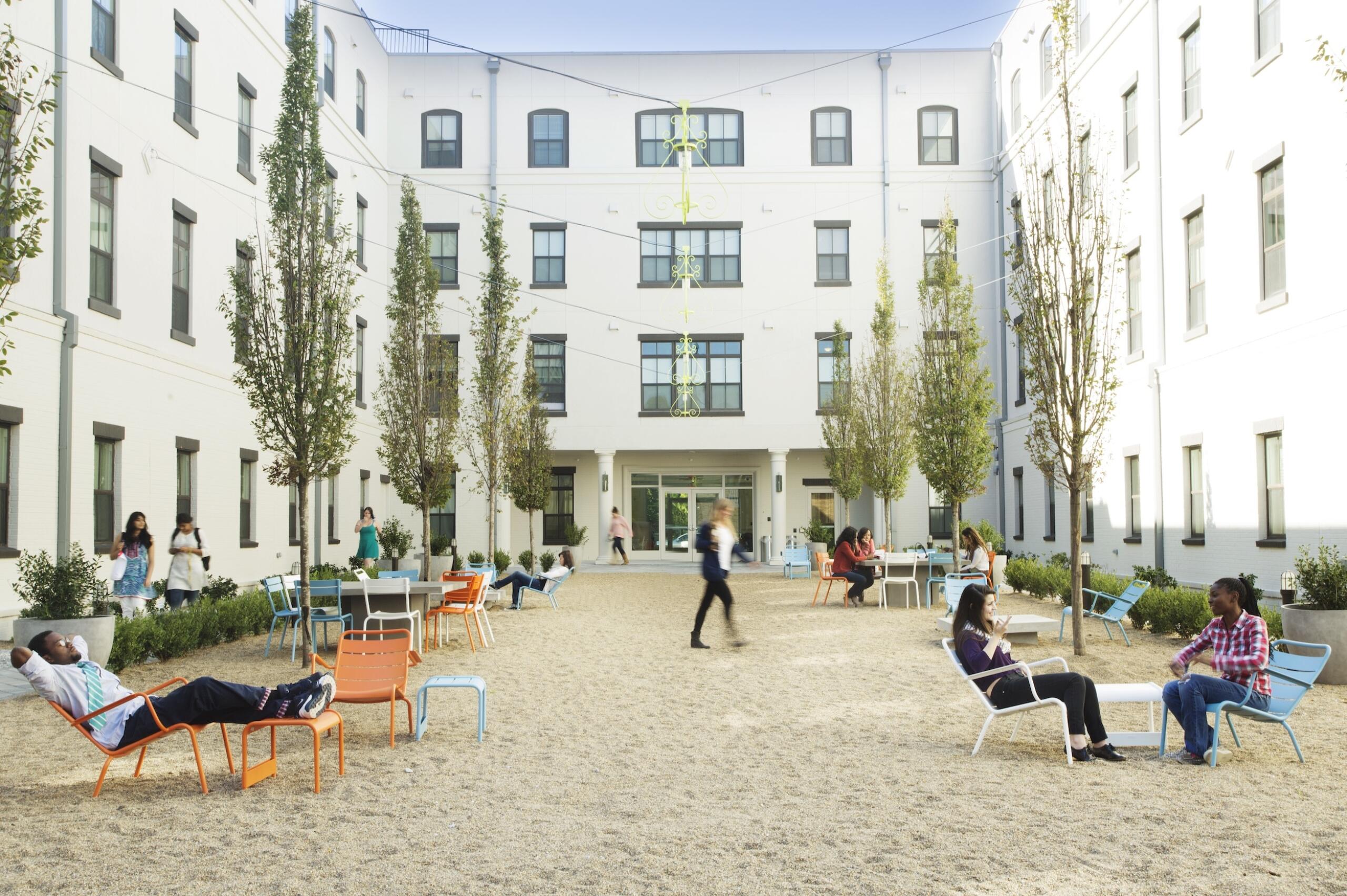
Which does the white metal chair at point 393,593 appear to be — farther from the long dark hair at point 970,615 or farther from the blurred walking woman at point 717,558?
the long dark hair at point 970,615

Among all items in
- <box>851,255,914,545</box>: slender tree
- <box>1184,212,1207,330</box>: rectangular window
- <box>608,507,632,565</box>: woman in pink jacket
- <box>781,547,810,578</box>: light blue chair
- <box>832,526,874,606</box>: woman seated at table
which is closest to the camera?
<box>1184,212,1207,330</box>: rectangular window

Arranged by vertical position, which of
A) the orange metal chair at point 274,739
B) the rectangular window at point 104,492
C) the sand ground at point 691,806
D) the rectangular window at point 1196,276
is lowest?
the sand ground at point 691,806

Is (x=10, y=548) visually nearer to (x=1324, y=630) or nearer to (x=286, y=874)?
(x=286, y=874)

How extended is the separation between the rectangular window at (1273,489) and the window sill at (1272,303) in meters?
1.71

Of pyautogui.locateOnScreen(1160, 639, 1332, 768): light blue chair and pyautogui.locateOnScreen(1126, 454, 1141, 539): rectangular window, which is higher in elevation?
pyautogui.locateOnScreen(1126, 454, 1141, 539): rectangular window

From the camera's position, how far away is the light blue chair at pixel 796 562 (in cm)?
2626

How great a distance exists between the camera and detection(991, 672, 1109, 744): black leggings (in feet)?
25.2

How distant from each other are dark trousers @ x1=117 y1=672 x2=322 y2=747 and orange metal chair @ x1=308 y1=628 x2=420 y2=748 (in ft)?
3.82

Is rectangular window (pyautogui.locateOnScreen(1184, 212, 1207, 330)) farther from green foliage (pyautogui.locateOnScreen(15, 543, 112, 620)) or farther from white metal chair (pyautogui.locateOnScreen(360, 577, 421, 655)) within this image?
green foliage (pyautogui.locateOnScreen(15, 543, 112, 620))

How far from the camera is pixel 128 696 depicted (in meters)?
6.98

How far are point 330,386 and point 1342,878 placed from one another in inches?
406

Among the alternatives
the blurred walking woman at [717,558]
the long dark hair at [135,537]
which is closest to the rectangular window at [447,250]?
the long dark hair at [135,537]

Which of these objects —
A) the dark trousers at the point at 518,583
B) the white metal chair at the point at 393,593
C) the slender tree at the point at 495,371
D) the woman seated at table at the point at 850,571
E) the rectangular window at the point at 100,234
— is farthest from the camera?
the slender tree at the point at 495,371

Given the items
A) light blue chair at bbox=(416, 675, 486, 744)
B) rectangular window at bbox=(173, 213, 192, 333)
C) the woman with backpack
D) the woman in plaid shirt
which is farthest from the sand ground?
rectangular window at bbox=(173, 213, 192, 333)
